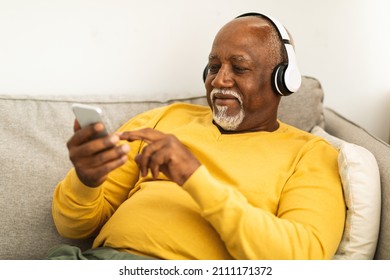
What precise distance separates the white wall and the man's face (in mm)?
350

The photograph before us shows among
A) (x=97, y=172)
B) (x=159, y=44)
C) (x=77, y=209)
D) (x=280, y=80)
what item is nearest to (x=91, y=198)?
(x=77, y=209)

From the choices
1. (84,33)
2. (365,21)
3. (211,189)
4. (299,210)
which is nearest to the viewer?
(211,189)

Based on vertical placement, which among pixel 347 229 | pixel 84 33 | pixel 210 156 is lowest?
pixel 347 229

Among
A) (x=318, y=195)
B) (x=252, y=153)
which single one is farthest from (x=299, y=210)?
(x=252, y=153)

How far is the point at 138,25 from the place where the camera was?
155cm

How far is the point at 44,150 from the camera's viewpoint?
4.25ft

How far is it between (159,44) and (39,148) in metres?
0.53

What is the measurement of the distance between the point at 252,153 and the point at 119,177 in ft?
1.14

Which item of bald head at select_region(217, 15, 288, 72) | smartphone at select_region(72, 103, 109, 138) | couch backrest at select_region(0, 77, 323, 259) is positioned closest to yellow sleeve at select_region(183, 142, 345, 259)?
smartphone at select_region(72, 103, 109, 138)

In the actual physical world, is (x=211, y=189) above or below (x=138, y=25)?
below

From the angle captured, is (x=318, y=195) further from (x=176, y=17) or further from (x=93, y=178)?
(x=176, y=17)

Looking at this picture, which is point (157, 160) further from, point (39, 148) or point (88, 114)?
point (39, 148)

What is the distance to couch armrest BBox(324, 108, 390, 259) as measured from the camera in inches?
41.9

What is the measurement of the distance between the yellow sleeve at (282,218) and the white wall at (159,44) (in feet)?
2.04
